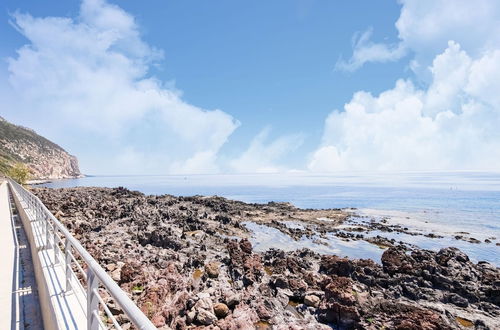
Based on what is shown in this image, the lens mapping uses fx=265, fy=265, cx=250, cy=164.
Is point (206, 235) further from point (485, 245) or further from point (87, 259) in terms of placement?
point (485, 245)

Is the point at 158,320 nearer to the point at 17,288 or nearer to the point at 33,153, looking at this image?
the point at 17,288

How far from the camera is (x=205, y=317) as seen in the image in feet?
31.5

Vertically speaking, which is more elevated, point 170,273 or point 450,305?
point 170,273

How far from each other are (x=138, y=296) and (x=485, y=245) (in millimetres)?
35103

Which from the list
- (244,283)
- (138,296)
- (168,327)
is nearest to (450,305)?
(244,283)

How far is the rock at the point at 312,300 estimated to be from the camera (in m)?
12.9

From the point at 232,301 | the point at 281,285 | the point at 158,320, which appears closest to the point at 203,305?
the point at 232,301

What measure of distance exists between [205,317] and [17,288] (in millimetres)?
5693

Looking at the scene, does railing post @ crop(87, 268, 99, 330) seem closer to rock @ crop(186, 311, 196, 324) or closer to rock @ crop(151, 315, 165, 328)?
rock @ crop(151, 315, 165, 328)

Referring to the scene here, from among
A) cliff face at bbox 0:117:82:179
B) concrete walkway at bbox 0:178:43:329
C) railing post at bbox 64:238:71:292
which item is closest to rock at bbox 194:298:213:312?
concrete walkway at bbox 0:178:43:329

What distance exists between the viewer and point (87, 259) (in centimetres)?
331

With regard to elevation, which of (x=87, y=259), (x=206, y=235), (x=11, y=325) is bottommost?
(x=206, y=235)

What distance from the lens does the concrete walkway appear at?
5.54 metres

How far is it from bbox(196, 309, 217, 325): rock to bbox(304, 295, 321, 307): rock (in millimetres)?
5388
